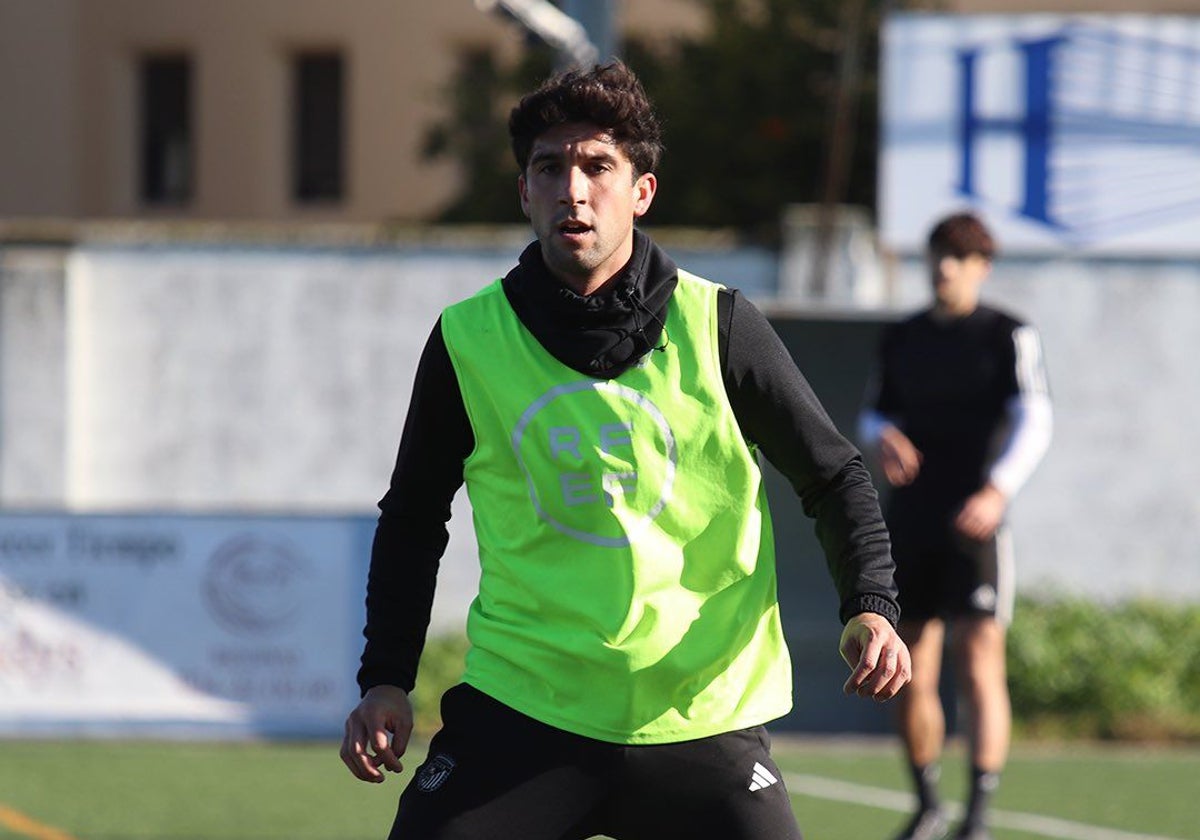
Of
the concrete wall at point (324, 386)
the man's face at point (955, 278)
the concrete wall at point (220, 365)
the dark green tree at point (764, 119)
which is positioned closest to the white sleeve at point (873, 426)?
the man's face at point (955, 278)

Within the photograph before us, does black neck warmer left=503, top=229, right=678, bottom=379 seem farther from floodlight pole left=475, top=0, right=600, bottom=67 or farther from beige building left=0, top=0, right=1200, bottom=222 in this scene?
beige building left=0, top=0, right=1200, bottom=222

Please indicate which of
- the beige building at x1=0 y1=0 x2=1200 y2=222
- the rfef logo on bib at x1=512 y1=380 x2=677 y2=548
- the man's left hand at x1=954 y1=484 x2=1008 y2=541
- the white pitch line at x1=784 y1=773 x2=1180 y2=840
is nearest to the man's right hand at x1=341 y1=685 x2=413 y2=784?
the rfef logo on bib at x1=512 y1=380 x2=677 y2=548

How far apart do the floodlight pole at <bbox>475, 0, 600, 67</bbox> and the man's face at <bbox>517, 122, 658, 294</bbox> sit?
525 centimetres

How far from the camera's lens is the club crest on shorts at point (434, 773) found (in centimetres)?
388

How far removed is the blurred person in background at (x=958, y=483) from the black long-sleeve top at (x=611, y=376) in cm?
384

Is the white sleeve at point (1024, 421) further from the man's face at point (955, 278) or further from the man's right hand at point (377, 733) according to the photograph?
the man's right hand at point (377, 733)

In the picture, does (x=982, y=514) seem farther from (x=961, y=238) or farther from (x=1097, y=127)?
(x=1097, y=127)

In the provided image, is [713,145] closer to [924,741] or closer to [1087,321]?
[1087,321]

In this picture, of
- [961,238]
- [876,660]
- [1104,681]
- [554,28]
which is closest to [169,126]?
[1104,681]

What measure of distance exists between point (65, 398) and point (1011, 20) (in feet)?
21.1

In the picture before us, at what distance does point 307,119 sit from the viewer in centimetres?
2641

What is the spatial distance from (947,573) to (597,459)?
429 cm

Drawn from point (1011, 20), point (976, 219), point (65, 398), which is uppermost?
point (1011, 20)

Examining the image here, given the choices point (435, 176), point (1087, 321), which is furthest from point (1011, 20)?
point (435, 176)
